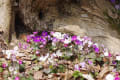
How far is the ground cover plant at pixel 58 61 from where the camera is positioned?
8.16ft

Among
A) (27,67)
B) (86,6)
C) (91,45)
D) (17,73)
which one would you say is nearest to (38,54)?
(27,67)

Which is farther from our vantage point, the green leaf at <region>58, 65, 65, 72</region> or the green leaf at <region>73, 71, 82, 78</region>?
the green leaf at <region>58, 65, 65, 72</region>

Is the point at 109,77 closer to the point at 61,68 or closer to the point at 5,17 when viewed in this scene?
the point at 61,68

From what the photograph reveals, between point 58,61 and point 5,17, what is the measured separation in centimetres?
117

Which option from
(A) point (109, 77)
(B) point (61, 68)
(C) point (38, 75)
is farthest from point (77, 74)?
(C) point (38, 75)

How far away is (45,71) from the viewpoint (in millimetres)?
2557

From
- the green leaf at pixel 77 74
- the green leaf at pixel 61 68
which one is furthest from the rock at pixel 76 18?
the green leaf at pixel 77 74

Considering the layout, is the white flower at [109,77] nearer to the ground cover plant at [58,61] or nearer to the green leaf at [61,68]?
the ground cover plant at [58,61]

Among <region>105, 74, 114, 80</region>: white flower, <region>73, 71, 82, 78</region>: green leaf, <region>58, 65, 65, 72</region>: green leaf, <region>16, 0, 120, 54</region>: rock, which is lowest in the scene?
<region>105, 74, 114, 80</region>: white flower

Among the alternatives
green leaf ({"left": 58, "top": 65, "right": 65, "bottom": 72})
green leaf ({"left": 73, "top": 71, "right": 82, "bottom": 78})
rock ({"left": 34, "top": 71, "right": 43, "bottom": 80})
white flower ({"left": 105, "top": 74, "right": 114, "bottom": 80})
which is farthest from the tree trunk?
white flower ({"left": 105, "top": 74, "right": 114, "bottom": 80})

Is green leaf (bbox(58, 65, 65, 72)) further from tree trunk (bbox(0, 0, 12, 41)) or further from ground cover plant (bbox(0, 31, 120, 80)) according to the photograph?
tree trunk (bbox(0, 0, 12, 41))

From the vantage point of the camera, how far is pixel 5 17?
10.5 feet

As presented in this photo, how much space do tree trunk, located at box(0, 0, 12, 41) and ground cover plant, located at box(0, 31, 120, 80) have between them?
30 centimetres

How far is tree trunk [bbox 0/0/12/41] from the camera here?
3180 mm
